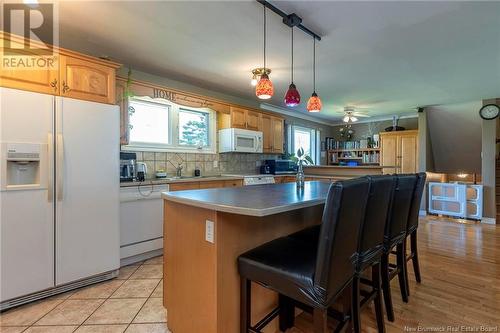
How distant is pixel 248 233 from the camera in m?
1.55

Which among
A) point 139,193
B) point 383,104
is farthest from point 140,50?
point 383,104

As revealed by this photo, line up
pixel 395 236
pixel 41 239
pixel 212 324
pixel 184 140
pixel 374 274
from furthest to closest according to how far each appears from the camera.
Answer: pixel 184 140, pixel 41 239, pixel 395 236, pixel 374 274, pixel 212 324

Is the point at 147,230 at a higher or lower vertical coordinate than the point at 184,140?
lower

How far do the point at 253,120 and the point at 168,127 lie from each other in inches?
61.2

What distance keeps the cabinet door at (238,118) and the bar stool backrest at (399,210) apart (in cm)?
291

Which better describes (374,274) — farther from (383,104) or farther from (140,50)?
(383,104)

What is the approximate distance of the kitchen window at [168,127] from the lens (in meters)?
3.52

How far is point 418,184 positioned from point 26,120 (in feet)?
Result: 10.5

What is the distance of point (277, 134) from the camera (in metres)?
5.29

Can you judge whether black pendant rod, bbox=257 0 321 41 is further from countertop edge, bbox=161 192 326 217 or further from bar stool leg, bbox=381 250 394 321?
bar stool leg, bbox=381 250 394 321

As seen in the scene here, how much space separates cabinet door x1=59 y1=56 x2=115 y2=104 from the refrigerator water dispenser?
0.56 m

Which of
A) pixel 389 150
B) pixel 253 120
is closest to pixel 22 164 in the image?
pixel 253 120

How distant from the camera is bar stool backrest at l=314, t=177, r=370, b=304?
1125mm

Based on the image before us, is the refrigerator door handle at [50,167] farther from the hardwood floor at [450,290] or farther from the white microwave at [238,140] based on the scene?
the white microwave at [238,140]
